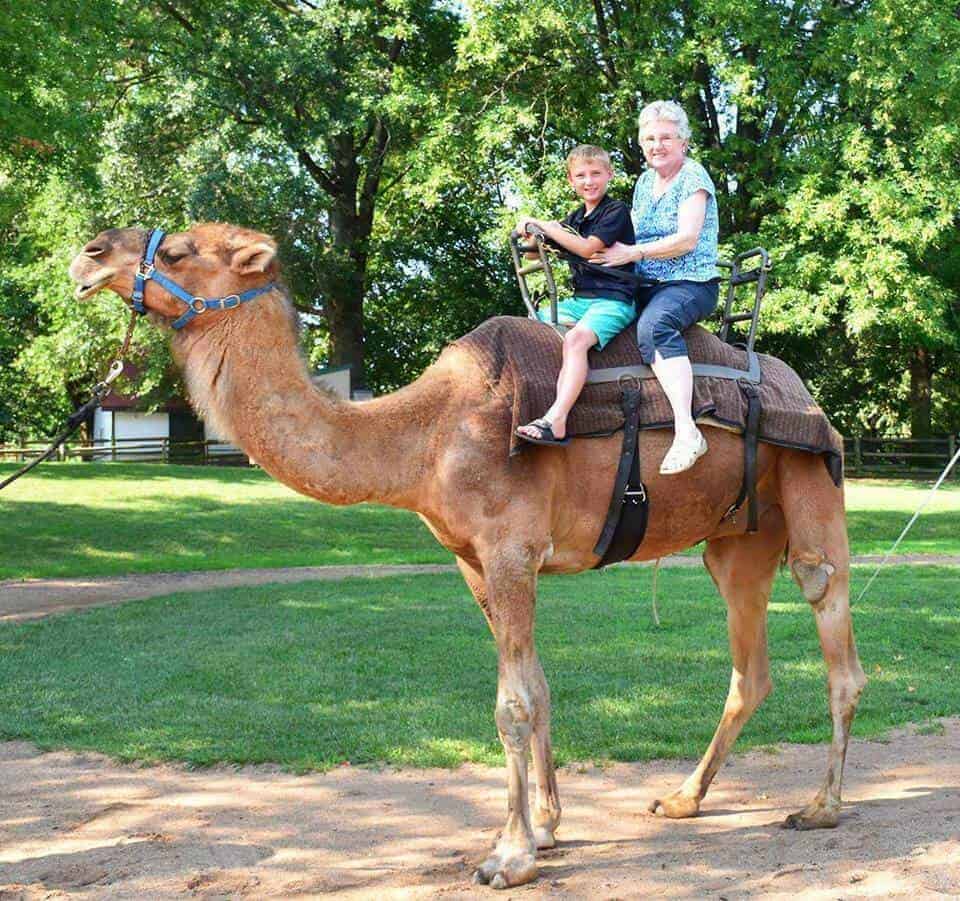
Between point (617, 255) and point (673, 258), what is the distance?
0.36 metres

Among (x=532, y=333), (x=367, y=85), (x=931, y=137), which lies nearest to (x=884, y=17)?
(x=931, y=137)

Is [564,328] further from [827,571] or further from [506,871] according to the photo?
[506,871]

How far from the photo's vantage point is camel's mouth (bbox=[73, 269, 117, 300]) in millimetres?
5277

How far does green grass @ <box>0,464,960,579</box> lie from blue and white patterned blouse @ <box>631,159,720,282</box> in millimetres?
13870

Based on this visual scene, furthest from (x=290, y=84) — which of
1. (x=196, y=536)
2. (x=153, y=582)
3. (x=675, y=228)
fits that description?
(x=675, y=228)

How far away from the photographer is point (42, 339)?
36031 mm

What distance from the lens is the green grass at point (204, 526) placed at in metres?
19.9

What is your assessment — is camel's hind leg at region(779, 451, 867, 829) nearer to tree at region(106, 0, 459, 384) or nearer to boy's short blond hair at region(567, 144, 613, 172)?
boy's short blond hair at region(567, 144, 613, 172)

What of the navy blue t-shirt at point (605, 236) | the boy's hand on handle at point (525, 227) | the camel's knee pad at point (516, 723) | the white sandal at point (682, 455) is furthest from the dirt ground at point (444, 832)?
the boy's hand on handle at point (525, 227)

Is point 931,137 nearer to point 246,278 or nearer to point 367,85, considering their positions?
point 367,85

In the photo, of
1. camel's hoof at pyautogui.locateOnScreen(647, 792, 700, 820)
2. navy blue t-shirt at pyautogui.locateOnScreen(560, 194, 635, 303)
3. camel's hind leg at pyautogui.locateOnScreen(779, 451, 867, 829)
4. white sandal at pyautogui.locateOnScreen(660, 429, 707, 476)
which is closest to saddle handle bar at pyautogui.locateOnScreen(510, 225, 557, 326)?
navy blue t-shirt at pyautogui.locateOnScreen(560, 194, 635, 303)

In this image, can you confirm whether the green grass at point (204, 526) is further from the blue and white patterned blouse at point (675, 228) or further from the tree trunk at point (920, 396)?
the blue and white patterned blouse at point (675, 228)

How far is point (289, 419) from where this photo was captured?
5426 mm

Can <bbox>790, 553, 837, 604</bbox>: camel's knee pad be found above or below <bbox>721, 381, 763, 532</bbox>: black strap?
below
